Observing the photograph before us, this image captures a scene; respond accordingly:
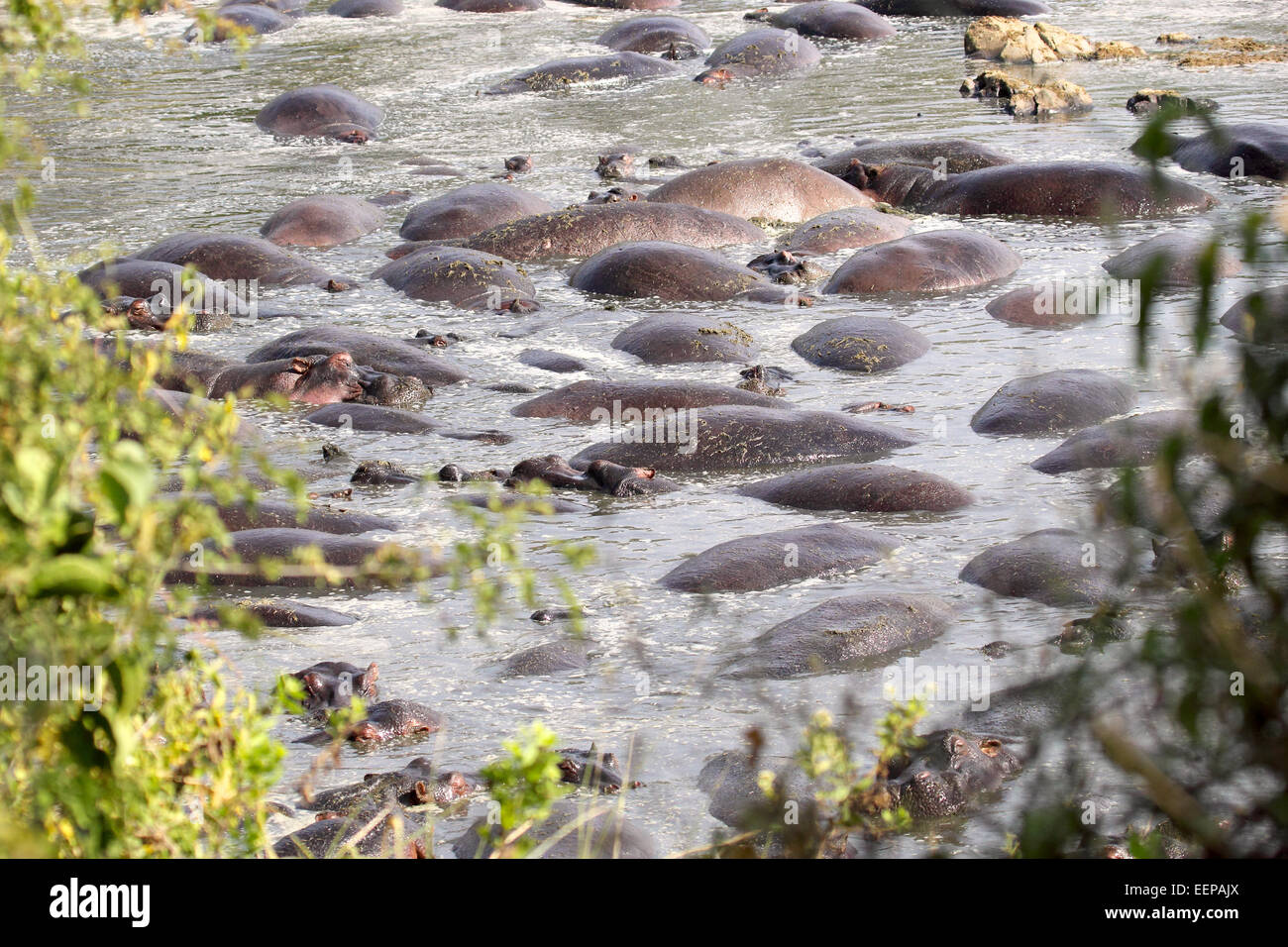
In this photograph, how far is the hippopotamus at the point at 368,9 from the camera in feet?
80.3

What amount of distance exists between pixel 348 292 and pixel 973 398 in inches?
195

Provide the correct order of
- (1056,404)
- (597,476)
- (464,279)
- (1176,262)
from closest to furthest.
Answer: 1. (597,476)
2. (1056,404)
3. (1176,262)
4. (464,279)

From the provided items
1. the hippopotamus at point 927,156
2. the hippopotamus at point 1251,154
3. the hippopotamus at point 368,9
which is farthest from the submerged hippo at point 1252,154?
the hippopotamus at point 368,9

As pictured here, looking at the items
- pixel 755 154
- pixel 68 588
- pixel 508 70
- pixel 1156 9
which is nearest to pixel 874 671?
pixel 68 588

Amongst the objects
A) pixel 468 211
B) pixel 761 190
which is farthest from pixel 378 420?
pixel 761 190

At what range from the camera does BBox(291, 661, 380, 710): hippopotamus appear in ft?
17.2

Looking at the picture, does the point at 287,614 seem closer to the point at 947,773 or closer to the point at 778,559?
the point at 778,559

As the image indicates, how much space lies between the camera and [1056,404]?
8289 millimetres

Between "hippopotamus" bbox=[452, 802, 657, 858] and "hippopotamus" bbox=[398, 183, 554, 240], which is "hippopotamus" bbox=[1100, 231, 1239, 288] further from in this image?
"hippopotamus" bbox=[452, 802, 657, 858]

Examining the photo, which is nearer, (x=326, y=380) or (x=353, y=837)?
(x=353, y=837)

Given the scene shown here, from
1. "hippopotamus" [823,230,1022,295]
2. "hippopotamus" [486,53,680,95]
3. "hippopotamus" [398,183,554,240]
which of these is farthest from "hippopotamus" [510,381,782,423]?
"hippopotamus" [486,53,680,95]

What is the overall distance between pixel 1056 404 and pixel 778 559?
2505 mm

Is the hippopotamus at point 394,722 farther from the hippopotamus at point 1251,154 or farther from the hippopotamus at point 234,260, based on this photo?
the hippopotamus at point 1251,154

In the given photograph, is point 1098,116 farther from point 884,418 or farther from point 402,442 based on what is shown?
point 402,442
